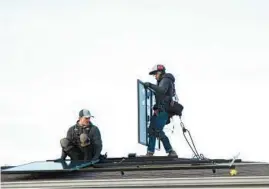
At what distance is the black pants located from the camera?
9.22 m

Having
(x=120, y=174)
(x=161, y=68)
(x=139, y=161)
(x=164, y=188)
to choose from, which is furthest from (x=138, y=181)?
(x=161, y=68)

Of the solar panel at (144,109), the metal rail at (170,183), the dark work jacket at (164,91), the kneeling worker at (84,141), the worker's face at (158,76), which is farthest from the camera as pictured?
the worker's face at (158,76)

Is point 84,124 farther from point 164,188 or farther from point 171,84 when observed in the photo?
point 164,188

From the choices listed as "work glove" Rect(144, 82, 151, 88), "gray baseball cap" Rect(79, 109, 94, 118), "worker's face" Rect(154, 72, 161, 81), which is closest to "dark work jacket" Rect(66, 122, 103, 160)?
"gray baseball cap" Rect(79, 109, 94, 118)

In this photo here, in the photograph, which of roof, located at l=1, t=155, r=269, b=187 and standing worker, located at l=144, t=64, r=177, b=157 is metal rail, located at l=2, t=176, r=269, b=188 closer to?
roof, located at l=1, t=155, r=269, b=187

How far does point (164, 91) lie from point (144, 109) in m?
0.47

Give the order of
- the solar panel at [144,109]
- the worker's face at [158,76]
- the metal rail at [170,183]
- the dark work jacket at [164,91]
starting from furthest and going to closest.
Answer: the worker's face at [158,76], the dark work jacket at [164,91], the solar panel at [144,109], the metal rail at [170,183]

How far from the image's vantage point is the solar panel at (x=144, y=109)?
9.80 m

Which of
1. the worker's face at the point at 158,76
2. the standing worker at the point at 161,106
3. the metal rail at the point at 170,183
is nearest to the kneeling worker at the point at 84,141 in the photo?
the standing worker at the point at 161,106

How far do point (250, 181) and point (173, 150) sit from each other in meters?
4.82

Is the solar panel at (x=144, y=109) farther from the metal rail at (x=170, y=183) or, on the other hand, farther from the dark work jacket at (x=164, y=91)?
the metal rail at (x=170, y=183)

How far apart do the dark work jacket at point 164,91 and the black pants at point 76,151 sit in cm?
163

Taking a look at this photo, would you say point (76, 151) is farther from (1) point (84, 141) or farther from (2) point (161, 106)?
(2) point (161, 106)

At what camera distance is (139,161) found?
8984mm
